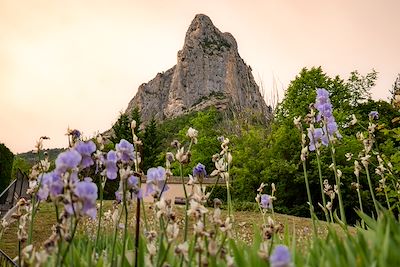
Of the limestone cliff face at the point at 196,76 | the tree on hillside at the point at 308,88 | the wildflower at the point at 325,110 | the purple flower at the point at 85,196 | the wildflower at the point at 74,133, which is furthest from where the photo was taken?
the limestone cliff face at the point at 196,76

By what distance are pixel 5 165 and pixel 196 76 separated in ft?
425

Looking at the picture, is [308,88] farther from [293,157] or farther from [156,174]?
[156,174]

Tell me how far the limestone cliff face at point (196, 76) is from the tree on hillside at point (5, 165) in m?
112

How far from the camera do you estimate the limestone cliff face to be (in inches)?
5433

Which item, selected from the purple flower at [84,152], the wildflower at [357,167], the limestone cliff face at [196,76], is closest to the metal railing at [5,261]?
the purple flower at [84,152]

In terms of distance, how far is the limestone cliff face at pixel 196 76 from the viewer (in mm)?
138000

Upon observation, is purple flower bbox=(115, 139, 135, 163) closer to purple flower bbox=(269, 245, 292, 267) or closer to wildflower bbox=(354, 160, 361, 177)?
purple flower bbox=(269, 245, 292, 267)

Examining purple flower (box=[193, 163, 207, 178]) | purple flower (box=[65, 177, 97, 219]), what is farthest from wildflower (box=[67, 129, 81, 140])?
purple flower (box=[65, 177, 97, 219])

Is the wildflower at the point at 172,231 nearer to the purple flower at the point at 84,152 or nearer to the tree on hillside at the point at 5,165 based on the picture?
the purple flower at the point at 84,152

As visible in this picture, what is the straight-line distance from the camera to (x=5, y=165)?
1647 cm

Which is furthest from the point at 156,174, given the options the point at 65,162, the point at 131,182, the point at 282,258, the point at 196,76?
the point at 196,76

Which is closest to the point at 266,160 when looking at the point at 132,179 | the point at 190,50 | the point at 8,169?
the point at 8,169

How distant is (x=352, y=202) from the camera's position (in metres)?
21.4

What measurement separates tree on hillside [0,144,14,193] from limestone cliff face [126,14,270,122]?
11193 centimetres
